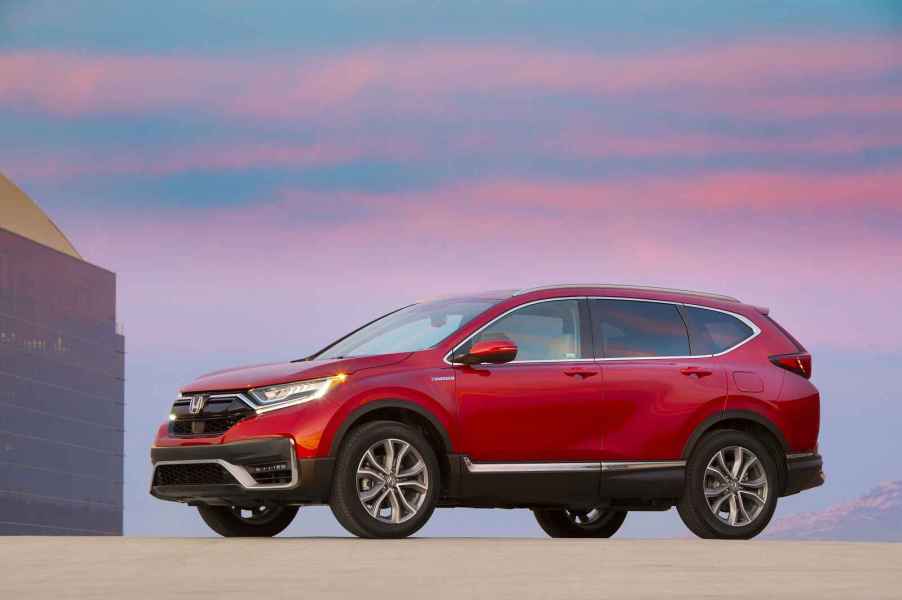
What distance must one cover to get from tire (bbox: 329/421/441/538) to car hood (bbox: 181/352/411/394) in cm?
45

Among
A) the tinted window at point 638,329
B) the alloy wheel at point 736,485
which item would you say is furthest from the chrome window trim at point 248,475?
the alloy wheel at point 736,485

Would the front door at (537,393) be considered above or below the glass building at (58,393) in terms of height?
below

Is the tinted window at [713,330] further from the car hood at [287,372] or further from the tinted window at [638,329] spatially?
the car hood at [287,372]

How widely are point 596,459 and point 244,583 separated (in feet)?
16.0

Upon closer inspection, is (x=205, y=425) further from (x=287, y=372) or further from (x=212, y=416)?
(x=287, y=372)

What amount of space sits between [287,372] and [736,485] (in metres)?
3.71

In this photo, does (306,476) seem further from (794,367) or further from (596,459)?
(794,367)

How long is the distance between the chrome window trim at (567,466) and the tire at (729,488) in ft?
0.76

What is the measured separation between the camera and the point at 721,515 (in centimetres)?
1371

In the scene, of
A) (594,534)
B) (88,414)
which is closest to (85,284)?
(88,414)

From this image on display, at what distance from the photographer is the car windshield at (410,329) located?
43.7 feet

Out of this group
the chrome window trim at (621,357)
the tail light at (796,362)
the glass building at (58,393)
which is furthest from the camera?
the glass building at (58,393)

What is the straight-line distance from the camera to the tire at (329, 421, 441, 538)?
12391 millimetres

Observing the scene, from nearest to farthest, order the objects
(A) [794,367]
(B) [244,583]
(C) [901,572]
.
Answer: (B) [244,583], (C) [901,572], (A) [794,367]
